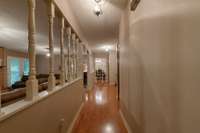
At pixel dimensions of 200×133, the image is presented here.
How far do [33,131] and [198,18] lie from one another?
5.05 feet

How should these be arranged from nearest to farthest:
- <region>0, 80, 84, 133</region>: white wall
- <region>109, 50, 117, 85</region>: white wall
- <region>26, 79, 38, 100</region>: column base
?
<region>0, 80, 84, 133</region>: white wall → <region>26, 79, 38, 100</region>: column base → <region>109, 50, 117, 85</region>: white wall

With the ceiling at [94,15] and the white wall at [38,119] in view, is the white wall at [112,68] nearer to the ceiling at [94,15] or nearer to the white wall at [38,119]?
the ceiling at [94,15]

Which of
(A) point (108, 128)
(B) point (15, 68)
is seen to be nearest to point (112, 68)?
(B) point (15, 68)

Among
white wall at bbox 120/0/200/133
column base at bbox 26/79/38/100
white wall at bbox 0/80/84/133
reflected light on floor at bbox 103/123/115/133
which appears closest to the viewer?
white wall at bbox 120/0/200/133

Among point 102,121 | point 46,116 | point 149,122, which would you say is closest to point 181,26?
point 149,122

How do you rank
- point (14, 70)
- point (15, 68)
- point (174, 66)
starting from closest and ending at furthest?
point (174, 66) < point (14, 70) < point (15, 68)

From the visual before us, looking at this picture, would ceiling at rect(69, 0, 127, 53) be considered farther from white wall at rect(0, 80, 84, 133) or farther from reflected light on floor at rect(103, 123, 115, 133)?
reflected light on floor at rect(103, 123, 115, 133)

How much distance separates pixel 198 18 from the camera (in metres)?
0.75

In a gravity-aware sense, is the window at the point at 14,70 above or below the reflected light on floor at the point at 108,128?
Answer: above

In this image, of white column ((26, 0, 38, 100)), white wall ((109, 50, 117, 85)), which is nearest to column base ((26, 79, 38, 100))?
white column ((26, 0, 38, 100))

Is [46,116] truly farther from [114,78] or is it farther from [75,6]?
[114,78]

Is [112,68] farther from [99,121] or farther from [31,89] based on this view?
[31,89]

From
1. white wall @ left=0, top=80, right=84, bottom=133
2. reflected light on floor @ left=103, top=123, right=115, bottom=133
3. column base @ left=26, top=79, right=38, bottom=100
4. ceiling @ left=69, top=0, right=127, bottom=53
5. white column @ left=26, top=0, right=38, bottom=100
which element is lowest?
reflected light on floor @ left=103, top=123, right=115, bottom=133

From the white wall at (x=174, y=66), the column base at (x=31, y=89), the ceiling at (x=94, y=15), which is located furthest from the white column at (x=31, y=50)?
the ceiling at (x=94, y=15)
